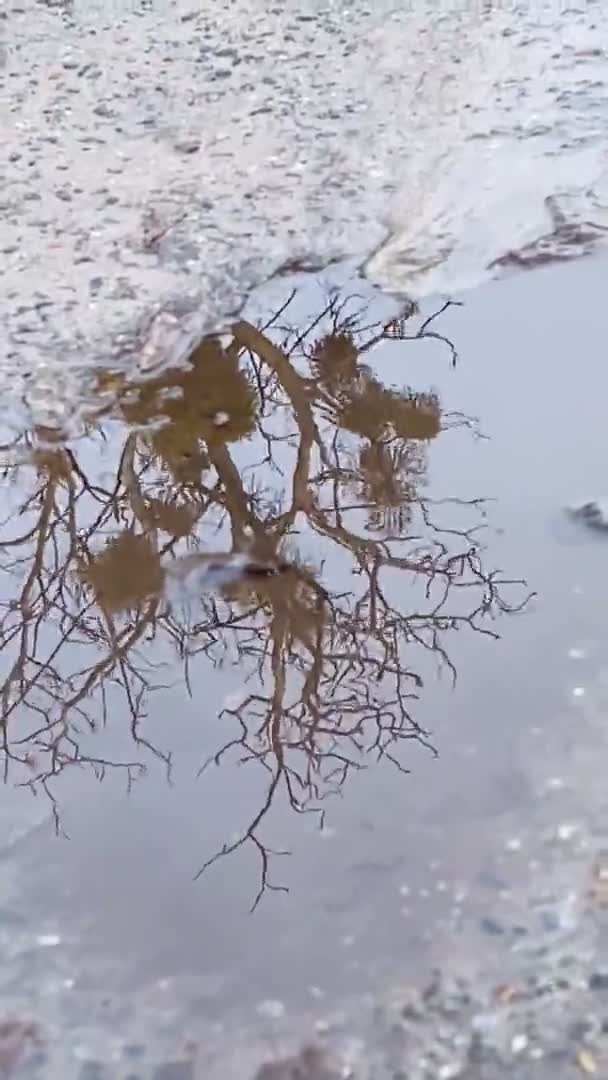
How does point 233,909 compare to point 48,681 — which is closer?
point 233,909

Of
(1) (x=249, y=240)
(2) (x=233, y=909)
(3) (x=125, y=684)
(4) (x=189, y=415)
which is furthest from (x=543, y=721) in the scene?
(1) (x=249, y=240)

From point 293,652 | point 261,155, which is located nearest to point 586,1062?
point 293,652

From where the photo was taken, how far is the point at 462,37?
5004 millimetres

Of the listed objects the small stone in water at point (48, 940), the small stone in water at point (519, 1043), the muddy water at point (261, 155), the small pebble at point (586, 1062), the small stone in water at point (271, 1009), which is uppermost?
the muddy water at point (261, 155)

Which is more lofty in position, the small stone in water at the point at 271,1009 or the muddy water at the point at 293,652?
the muddy water at the point at 293,652

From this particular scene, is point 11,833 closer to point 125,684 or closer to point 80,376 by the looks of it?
point 125,684

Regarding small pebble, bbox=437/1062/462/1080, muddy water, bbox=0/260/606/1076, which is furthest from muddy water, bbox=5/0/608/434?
small pebble, bbox=437/1062/462/1080

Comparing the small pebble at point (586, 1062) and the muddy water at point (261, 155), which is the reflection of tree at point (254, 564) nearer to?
the muddy water at point (261, 155)

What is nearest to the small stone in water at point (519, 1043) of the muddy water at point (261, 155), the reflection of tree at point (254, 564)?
the reflection of tree at point (254, 564)

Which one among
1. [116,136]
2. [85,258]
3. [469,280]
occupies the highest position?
[116,136]

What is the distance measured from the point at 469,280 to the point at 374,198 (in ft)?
1.67

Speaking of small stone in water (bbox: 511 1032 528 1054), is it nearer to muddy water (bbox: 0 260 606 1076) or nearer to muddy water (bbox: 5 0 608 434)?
muddy water (bbox: 0 260 606 1076)

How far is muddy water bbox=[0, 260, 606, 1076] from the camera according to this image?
2012mm

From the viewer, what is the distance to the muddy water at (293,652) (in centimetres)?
201
